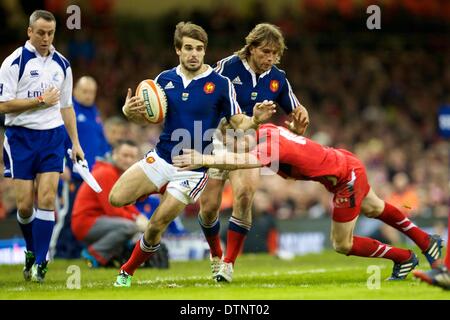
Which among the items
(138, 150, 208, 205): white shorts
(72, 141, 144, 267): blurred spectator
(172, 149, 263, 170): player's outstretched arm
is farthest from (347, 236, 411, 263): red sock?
(72, 141, 144, 267): blurred spectator

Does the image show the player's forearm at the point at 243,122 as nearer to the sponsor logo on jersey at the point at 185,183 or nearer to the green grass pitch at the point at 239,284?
the sponsor logo on jersey at the point at 185,183

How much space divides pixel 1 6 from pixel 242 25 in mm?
5524

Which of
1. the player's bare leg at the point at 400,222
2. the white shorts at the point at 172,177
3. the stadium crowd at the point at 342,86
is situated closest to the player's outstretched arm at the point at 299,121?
the player's bare leg at the point at 400,222

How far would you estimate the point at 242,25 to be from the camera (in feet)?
77.6

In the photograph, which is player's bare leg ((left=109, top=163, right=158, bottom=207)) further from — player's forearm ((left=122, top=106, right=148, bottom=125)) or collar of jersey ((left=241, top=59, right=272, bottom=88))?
collar of jersey ((left=241, top=59, right=272, bottom=88))

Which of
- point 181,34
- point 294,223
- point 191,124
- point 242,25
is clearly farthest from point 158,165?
point 242,25

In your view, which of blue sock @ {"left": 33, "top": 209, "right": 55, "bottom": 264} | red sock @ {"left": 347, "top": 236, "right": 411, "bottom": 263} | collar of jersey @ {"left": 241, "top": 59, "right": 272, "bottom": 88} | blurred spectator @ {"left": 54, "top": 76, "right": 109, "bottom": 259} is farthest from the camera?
blurred spectator @ {"left": 54, "top": 76, "right": 109, "bottom": 259}

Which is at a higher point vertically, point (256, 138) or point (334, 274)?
point (256, 138)

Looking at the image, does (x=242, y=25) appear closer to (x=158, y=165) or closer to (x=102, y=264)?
(x=102, y=264)

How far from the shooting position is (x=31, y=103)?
404 inches

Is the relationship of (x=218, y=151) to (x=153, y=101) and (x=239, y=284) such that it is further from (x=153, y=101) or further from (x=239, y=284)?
(x=239, y=284)

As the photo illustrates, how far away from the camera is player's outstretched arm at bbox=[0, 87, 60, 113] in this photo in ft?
33.7

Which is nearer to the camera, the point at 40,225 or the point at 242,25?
the point at 40,225

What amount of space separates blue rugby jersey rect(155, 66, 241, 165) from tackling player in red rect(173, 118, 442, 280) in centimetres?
40
